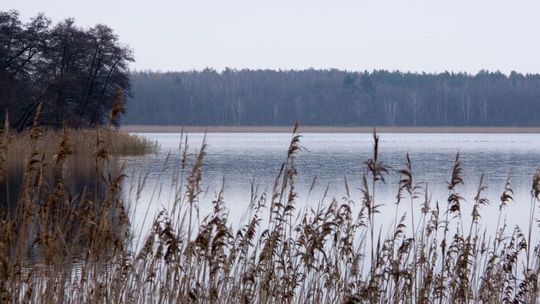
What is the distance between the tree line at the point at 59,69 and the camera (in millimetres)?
41406

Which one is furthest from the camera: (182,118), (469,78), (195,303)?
(469,78)

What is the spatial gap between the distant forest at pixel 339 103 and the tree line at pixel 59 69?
7699 centimetres

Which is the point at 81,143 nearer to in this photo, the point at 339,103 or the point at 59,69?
the point at 59,69

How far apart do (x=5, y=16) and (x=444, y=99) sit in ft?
332

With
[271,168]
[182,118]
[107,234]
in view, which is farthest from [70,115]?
[182,118]

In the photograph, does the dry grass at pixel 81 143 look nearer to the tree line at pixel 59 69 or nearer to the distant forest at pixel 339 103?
the tree line at pixel 59 69

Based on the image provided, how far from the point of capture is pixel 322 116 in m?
133

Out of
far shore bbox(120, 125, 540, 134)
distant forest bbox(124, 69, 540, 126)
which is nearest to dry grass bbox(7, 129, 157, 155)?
far shore bbox(120, 125, 540, 134)

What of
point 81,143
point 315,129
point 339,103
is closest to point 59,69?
point 81,143

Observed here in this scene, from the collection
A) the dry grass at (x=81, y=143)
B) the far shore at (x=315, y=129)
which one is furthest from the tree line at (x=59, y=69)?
the far shore at (x=315, y=129)

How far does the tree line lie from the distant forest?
77.0 metres

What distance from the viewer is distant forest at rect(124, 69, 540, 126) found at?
132125 millimetres

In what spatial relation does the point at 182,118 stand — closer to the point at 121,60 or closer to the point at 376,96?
the point at 376,96

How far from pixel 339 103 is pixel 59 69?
285 feet
